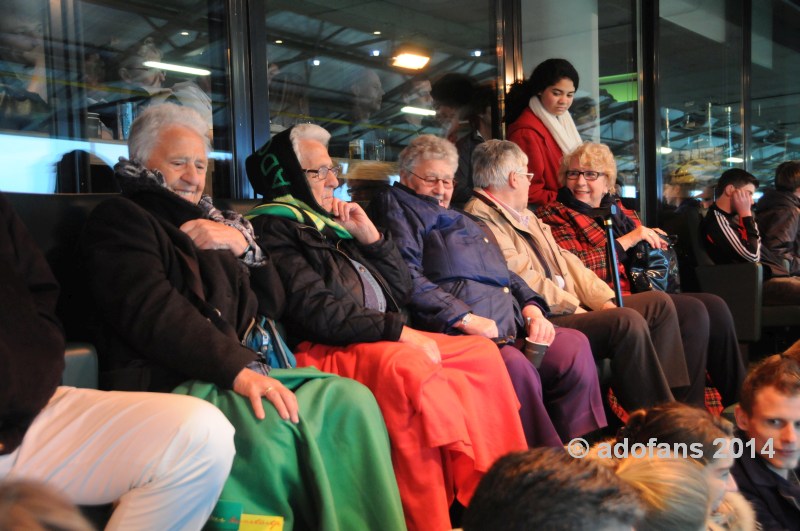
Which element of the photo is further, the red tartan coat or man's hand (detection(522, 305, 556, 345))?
the red tartan coat

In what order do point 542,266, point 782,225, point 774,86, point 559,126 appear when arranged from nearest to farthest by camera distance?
point 542,266, point 559,126, point 782,225, point 774,86

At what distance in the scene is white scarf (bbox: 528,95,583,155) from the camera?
15.3 feet

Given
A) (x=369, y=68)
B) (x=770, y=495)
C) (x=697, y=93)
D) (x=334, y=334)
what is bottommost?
(x=770, y=495)

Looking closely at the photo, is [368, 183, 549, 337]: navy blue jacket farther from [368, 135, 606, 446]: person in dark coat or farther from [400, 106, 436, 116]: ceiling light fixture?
[400, 106, 436, 116]: ceiling light fixture

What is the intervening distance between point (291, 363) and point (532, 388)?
2.69ft

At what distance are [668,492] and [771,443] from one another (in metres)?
1.07

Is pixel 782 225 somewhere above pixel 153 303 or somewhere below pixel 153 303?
above

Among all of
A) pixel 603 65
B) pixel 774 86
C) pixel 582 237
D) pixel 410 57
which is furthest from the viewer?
pixel 774 86

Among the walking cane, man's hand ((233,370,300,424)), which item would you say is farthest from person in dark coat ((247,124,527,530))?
the walking cane

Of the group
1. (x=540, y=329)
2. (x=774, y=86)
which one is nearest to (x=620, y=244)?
(x=540, y=329)

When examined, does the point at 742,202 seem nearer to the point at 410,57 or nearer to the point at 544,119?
the point at 544,119

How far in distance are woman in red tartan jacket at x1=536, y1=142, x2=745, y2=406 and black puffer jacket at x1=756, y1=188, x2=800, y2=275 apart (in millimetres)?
1504

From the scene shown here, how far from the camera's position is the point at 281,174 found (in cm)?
288

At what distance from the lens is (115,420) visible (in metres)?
1.77
